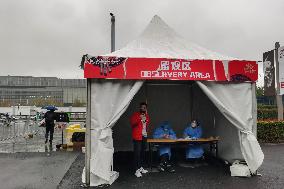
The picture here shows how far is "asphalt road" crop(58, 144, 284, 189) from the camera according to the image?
7.25m

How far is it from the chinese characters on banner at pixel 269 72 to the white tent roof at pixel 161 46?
7.58 meters

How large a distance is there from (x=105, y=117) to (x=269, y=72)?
1072cm

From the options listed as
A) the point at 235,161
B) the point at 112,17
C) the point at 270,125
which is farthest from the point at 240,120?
the point at 112,17

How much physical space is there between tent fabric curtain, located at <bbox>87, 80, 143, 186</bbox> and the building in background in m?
97.7

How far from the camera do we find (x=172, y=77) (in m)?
7.82

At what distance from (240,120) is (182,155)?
3235mm

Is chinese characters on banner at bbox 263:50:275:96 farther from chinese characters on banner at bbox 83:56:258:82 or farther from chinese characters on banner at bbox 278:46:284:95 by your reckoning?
chinese characters on banner at bbox 83:56:258:82

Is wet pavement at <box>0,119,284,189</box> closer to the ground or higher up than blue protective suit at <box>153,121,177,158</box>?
closer to the ground

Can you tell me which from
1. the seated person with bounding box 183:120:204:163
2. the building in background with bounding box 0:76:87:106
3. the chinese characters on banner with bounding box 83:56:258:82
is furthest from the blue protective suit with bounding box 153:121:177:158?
the building in background with bounding box 0:76:87:106

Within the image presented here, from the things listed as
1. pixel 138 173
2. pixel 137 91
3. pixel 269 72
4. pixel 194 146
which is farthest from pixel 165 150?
pixel 269 72

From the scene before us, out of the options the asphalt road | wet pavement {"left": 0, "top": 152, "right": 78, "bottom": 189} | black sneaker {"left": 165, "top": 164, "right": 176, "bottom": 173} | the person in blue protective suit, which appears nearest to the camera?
the asphalt road

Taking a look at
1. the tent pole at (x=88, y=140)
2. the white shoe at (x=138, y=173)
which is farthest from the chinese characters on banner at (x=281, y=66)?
the tent pole at (x=88, y=140)

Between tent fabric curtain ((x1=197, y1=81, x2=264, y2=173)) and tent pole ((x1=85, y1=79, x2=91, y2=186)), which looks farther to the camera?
tent fabric curtain ((x1=197, y1=81, x2=264, y2=173))

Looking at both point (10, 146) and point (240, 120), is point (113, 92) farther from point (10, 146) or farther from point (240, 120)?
point (10, 146)
